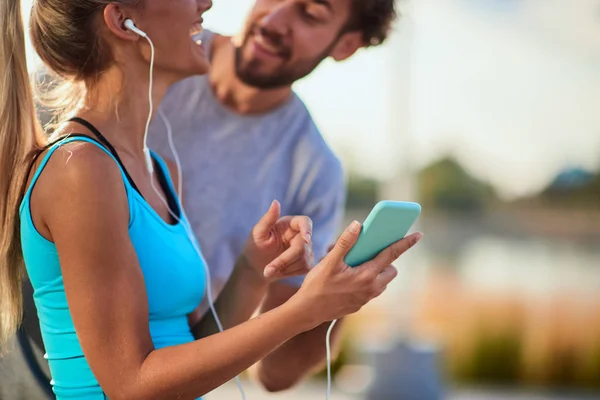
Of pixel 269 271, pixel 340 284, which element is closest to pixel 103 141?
pixel 269 271

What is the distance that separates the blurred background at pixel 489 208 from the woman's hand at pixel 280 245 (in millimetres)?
3056

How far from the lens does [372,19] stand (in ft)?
6.35

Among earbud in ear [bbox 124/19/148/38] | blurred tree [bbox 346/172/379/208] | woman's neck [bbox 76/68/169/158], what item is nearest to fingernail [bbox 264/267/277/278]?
woman's neck [bbox 76/68/169/158]

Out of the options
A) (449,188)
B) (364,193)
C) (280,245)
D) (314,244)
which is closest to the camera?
(280,245)

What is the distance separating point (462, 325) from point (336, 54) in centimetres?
460

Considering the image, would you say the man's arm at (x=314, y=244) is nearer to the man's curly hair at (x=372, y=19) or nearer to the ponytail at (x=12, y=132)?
the man's curly hair at (x=372, y=19)

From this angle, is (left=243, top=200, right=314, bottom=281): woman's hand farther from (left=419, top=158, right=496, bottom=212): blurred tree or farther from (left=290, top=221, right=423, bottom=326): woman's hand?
(left=419, top=158, right=496, bottom=212): blurred tree

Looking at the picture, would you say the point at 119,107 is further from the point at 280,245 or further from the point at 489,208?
the point at 489,208

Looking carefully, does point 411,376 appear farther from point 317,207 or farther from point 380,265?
point 380,265

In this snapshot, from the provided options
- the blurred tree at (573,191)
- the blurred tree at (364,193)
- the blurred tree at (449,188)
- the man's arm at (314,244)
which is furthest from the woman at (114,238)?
the blurred tree at (449,188)

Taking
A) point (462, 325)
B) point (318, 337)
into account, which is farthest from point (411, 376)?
point (318, 337)

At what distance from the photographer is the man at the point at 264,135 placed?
1915mm

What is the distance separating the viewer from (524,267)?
707cm

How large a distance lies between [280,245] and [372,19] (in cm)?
68
